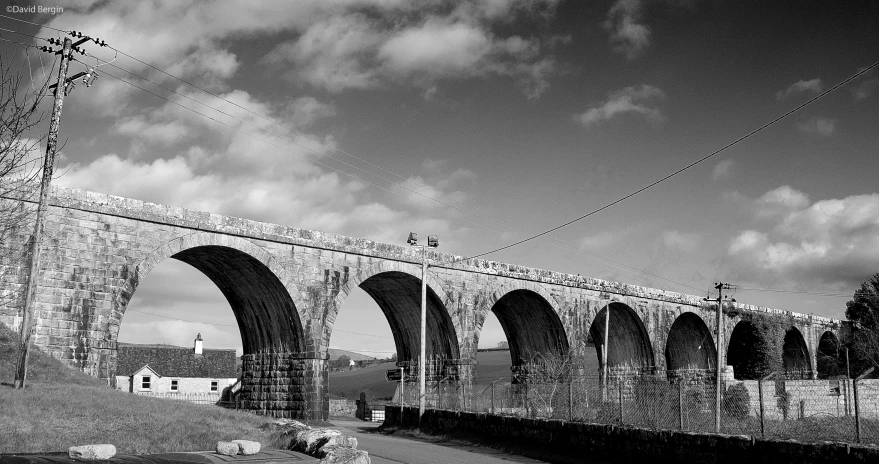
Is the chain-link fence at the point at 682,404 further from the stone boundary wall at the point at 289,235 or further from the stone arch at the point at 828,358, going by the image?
the stone arch at the point at 828,358

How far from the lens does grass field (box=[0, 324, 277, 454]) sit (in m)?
12.4

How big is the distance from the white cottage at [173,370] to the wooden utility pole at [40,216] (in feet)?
112

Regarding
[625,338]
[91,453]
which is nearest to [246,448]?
[91,453]

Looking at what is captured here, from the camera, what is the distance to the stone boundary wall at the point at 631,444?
12180 mm

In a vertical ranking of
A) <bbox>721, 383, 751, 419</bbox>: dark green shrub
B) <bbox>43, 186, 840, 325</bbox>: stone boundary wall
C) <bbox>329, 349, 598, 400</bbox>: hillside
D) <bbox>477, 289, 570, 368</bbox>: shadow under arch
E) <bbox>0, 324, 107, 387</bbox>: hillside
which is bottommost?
<bbox>329, 349, 598, 400</bbox>: hillside

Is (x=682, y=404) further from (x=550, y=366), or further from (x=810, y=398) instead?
(x=550, y=366)

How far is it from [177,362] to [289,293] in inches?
1245

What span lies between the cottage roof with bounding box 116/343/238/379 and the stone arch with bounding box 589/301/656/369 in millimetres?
29513

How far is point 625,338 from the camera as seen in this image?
46.9m

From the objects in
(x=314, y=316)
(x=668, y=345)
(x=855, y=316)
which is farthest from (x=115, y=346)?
(x=855, y=316)

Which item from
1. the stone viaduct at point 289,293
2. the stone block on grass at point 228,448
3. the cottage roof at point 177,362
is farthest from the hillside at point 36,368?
the cottage roof at point 177,362

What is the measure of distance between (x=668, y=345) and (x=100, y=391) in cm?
4327

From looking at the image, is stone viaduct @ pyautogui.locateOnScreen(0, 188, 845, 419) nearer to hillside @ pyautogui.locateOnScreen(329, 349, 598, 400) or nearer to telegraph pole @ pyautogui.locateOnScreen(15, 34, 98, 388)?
telegraph pole @ pyautogui.locateOnScreen(15, 34, 98, 388)

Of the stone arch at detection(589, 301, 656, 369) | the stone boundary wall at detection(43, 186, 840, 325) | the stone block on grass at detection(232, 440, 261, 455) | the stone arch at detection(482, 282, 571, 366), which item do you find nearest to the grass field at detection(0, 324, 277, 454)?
the stone block on grass at detection(232, 440, 261, 455)
